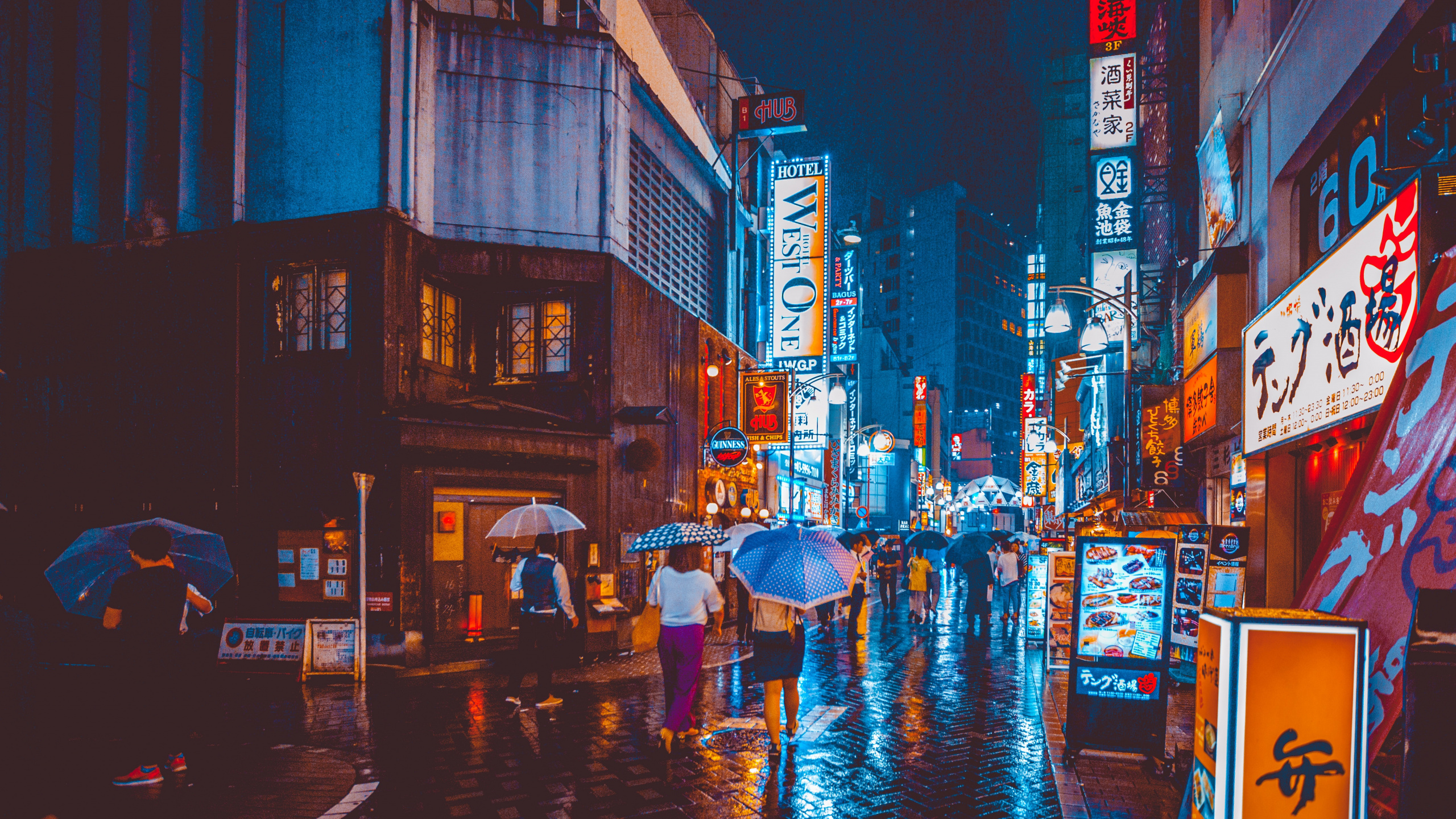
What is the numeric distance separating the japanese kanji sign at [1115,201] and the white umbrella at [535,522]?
15012 millimetres

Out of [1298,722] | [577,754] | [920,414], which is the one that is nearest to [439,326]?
[577,754]

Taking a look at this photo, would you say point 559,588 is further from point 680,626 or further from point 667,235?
point 667,235

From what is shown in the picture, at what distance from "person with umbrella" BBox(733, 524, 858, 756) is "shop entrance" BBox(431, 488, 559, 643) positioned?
6851mm

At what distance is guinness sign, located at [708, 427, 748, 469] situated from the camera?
65.5 ft

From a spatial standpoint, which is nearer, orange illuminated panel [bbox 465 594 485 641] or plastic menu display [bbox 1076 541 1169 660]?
plastic menu display [bbox 1076 541 1169 660]

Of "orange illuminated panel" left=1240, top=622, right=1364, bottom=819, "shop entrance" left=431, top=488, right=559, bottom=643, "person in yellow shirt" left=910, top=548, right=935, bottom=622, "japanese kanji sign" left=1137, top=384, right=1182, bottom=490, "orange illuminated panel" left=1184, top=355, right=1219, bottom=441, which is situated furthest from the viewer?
"person in yellow shirt" left=910, top=548, right=935, bottom=622

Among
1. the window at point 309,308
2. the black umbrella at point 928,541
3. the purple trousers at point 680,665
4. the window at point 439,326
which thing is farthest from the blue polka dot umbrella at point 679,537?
the black umbrella at point 928,541

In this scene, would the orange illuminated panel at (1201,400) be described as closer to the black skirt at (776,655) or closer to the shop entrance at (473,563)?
the black skirt at (776,655)

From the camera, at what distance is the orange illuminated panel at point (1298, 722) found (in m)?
3.69

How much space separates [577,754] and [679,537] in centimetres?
225

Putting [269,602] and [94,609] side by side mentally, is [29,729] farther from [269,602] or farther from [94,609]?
[269,602]

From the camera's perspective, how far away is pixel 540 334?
16922 mm

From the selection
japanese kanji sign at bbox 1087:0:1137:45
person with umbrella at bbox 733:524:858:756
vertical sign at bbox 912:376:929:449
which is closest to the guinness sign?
person with umbrella at bbox 733:524:858:756

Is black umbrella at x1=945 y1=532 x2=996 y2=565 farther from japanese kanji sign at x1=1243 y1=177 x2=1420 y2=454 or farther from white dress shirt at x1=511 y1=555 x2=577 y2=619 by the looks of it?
white dress shirt at x1=511 y1=555 x2=577 y2=619
